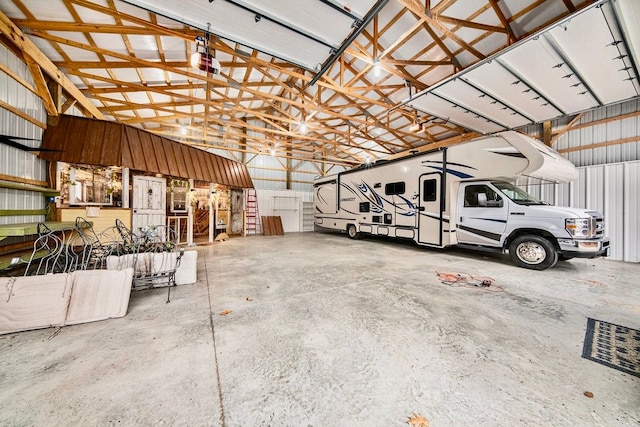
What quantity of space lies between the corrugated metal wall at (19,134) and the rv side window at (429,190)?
32.5 ft

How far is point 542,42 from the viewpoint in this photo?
3.79 meters

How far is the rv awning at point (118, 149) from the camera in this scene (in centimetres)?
568

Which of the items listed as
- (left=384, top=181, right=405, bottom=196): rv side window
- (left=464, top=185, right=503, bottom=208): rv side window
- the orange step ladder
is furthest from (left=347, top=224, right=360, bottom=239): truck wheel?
the orange step ladder

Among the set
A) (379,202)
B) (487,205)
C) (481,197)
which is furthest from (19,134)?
(487,205)

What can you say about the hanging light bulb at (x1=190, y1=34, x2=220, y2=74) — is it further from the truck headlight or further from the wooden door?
the truck headlight

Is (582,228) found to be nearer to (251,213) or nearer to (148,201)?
(148,201)

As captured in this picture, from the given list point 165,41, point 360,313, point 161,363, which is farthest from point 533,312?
point 165,41

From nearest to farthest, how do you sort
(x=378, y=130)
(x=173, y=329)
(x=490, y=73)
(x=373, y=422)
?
(x=373, y=422) < (x=173, y=329) < (x=490, y=73) < (x=378, y=130)

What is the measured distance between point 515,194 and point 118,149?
1101cm

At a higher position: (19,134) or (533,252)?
(19,134)

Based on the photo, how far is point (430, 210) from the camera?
6836 mm

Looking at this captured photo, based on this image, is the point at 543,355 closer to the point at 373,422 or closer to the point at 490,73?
the point at 373,422

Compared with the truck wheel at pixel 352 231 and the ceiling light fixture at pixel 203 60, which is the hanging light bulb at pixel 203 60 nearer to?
the ceiling light fixture at pixel 203 60

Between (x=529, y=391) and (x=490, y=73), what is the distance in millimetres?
5748
